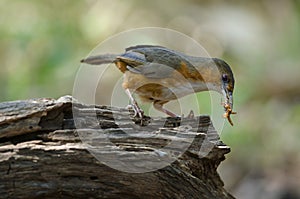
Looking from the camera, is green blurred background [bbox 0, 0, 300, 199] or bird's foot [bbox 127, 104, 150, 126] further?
green blurred background [bbox 0, 0, 300, 199]

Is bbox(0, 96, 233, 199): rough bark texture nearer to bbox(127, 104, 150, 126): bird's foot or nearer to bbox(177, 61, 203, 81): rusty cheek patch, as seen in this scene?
bbox(127, 104, 150, 126): bird's foot

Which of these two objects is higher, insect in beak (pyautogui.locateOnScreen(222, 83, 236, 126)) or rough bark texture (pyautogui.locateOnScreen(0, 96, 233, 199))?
insect in beak (pyautogui.locateOnScreen(222, 83, 236, 126))

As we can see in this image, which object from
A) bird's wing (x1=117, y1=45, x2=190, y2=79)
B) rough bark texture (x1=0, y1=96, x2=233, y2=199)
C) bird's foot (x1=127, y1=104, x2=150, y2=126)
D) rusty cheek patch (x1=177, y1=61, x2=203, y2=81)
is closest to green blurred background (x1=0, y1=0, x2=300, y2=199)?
bird's wing (x1=117, y1=45, x2=190, y2=79)

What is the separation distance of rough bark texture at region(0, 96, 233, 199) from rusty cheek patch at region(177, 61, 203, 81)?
65 centimetres

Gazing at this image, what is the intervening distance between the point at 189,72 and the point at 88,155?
43.4 inches

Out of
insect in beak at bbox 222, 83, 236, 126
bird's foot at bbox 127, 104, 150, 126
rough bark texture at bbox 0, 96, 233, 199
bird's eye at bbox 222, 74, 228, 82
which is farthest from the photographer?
bird's eye at bbox 222, 74, 228, 82

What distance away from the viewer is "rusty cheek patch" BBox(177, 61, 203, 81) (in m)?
3.87

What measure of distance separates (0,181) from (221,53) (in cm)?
479

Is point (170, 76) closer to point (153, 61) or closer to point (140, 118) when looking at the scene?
point (153, 61)

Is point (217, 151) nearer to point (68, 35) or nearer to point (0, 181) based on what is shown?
point (0, 181)

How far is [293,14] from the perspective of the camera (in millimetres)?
8203

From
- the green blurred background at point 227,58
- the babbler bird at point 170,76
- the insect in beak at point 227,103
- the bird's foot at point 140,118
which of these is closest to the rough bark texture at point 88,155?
the bird's foot at point 140,118

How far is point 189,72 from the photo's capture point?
3875 mm

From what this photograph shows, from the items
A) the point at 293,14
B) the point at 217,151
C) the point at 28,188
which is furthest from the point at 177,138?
the point at 293,14
